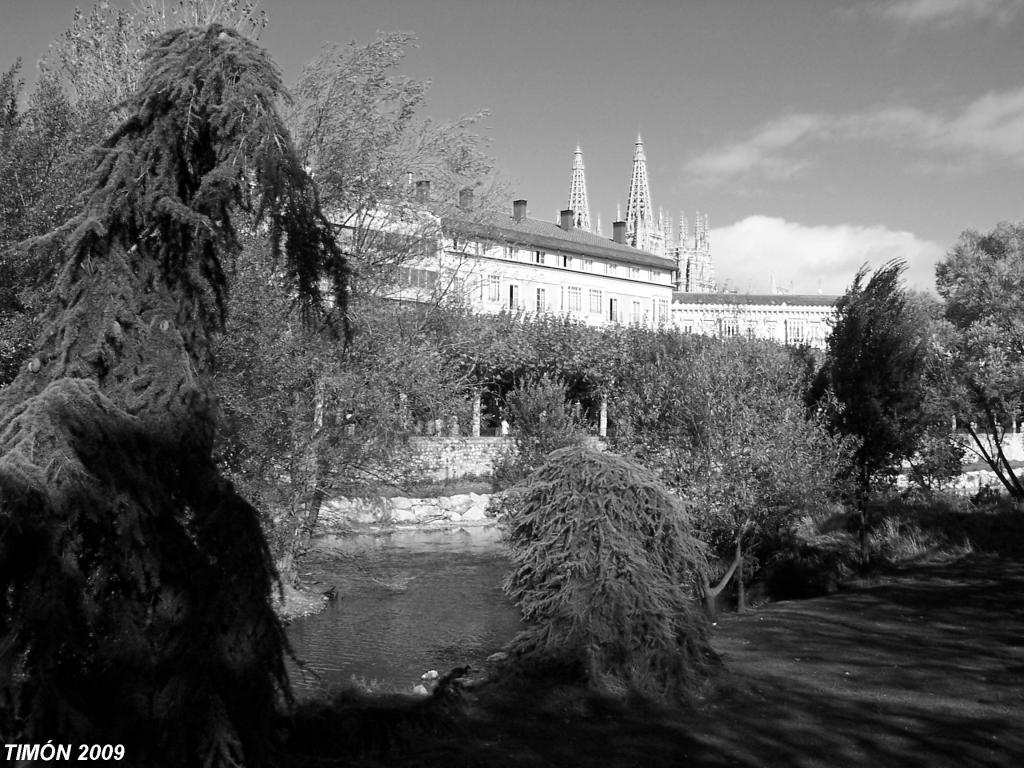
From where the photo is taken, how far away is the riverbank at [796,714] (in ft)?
25.8

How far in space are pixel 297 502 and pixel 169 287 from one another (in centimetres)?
1370

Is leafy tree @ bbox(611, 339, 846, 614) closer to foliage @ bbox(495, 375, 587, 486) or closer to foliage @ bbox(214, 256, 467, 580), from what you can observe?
foliage @ bbox(214, 256, 467, 580)

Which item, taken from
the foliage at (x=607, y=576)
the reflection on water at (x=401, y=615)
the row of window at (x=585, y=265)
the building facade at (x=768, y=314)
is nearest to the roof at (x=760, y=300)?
the building facade at (x=768, y=314)

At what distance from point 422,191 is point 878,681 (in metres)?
15.8

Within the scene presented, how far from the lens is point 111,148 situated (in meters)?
4.08

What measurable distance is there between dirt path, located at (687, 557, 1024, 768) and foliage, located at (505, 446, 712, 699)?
37.8 inches

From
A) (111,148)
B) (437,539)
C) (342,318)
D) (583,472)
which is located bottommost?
(437,539)

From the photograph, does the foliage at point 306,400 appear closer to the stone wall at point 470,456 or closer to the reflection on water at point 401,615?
the reflection on water at point 401,615

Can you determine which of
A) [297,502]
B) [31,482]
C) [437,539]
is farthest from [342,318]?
[437,539]

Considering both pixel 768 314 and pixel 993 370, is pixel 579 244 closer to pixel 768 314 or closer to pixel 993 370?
pixel 768 314

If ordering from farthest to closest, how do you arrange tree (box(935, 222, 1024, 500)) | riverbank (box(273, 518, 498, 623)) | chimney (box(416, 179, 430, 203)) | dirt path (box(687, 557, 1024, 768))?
tree (box(935, 222, 1024, 500)) → chimney (box(416, 179, 430, 203)) → riverbank (box(273, 518, 498, 623)) → dirt path (box(687, 557, 1024, 768))

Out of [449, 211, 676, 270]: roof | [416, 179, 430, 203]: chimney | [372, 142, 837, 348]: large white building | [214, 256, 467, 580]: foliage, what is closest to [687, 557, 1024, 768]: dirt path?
[214, 256, 467, 580]: foliage

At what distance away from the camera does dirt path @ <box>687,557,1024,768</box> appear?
828 cm

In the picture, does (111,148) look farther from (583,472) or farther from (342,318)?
(583,472)
